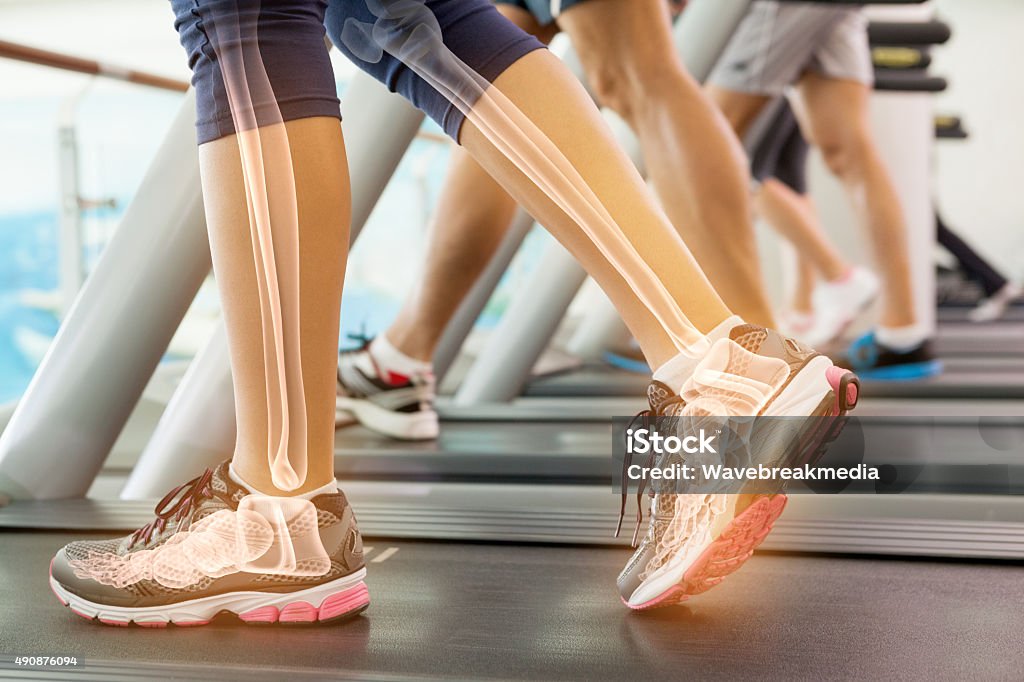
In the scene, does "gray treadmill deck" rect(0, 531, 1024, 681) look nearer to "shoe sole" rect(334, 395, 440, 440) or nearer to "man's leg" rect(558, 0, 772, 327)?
"man's leg" rect(558, 0, 772, 327)

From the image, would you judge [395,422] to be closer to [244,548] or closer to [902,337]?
[244,548]

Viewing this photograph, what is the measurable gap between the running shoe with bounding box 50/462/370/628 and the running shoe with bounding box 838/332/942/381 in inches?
75.8

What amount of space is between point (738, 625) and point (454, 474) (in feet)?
2.83

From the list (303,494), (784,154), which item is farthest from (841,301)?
(303,494)

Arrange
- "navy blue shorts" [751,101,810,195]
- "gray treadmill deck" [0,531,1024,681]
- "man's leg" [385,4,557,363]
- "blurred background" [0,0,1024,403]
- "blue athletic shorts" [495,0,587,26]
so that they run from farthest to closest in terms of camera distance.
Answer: "navy blue shorts" [751,101,810,195], "blurred background" [0,0,1024,403], "man's leg" [385,4,557,363], "blue athletic shorts" [495,0,587,26], "gray treadmill deck" [0,531,1024,681]

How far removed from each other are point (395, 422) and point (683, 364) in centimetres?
109

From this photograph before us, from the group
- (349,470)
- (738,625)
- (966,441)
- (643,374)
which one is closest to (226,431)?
(349,470)

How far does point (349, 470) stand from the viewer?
166cm

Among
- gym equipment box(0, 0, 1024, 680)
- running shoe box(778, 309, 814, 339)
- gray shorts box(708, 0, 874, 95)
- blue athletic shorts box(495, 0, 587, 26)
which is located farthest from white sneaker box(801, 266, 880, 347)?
blue athletic shorts box(495, 0, 587, 26)

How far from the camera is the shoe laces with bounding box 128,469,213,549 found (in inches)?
34.6

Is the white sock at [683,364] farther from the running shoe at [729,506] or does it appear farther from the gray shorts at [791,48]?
the gray shorts at [791,48]

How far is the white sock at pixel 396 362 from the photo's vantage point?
1.82m

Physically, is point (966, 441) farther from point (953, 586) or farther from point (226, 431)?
point (226, 431)
